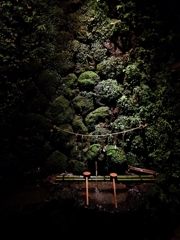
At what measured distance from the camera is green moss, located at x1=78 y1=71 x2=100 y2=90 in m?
8.89

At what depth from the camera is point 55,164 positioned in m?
8.59

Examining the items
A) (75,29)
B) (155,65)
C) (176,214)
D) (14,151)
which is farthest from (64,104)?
(176,214)

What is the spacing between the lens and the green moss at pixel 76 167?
8.42 meters

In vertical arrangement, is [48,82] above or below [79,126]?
above

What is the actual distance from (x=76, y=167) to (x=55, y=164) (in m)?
0.83

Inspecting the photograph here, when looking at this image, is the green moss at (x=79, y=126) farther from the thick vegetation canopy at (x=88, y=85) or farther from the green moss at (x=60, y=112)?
the green moss at (x=60, y=112)

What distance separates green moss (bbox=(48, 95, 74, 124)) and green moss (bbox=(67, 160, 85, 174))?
5.34 feet

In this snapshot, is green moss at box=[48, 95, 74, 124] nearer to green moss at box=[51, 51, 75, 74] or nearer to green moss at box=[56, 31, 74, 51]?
green moss at box=[51, 51, 75, 74]

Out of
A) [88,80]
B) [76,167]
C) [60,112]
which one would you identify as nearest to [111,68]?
[88,80]

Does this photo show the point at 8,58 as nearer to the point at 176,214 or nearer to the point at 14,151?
the point at 14,151

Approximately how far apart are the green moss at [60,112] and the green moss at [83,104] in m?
0.42

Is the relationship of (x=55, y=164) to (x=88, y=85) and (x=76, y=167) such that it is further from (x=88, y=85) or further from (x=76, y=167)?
(x=88, y=85)

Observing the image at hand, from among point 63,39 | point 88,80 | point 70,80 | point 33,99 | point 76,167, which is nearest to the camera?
point 76,167

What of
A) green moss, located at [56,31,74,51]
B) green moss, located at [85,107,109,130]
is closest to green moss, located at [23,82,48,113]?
green moss, located at [85,107,109,130]
